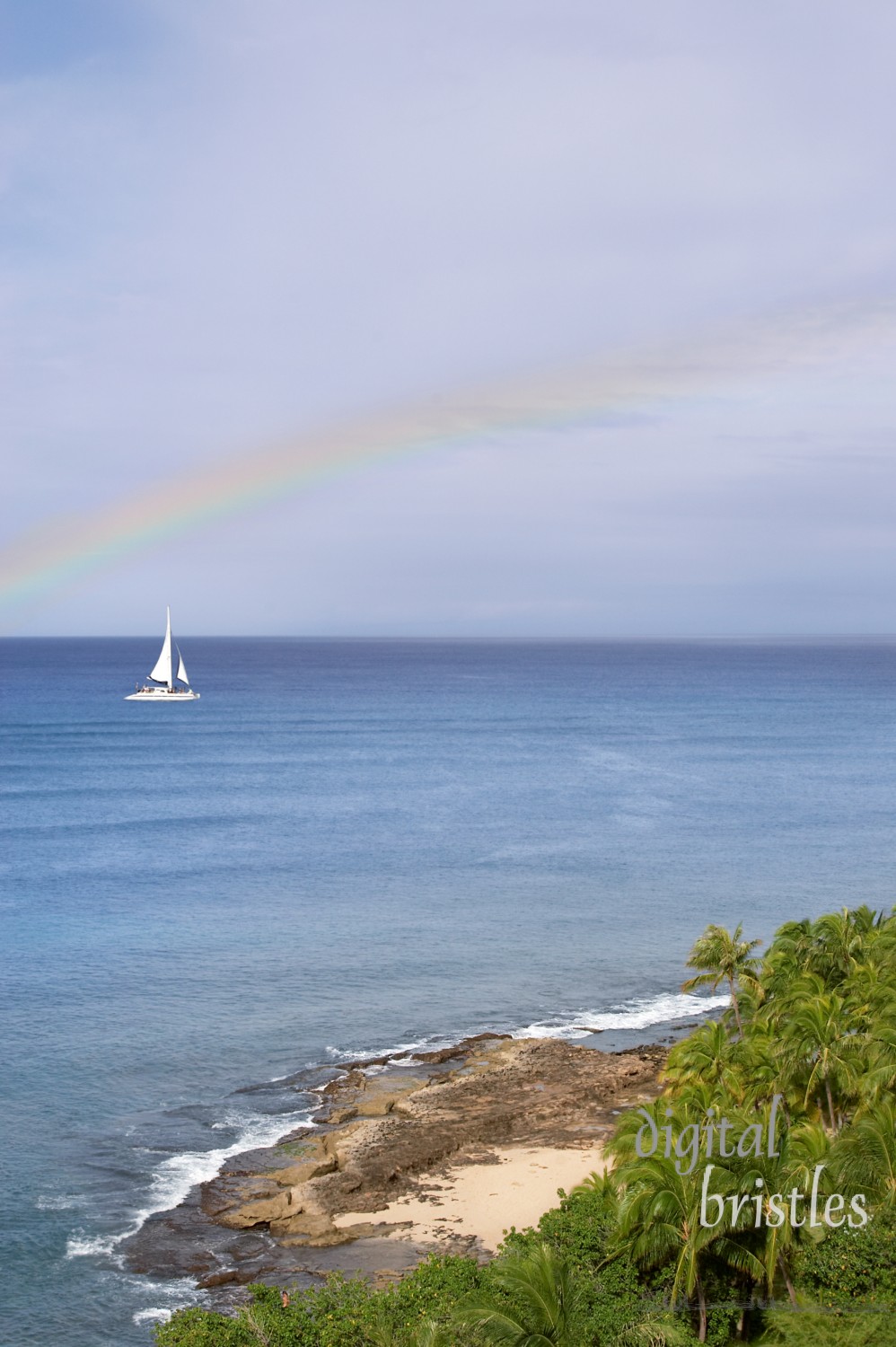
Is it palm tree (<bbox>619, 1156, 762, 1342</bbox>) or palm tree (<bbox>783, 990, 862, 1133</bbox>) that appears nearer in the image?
palm tree (<bbox>619, 1156, 762, 1342</bbox>)

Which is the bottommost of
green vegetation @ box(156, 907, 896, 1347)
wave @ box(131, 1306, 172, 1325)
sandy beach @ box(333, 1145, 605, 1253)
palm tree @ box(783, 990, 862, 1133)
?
wave @ box(131, 1306, 172, 1325)

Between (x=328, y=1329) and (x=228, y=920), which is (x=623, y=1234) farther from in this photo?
(x=228, y=920)

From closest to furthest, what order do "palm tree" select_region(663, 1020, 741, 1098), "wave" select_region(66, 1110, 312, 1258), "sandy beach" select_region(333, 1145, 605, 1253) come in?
"palm tree" select_region(663, 1020, 741, 1098) → "wave" select_region(66, 1110, 312, 1258) → "sandy beach" select_region(333, 1145, 605, 1253)

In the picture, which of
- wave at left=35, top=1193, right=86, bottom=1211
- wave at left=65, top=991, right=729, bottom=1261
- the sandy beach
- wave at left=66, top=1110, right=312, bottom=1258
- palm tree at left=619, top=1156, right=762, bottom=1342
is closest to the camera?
palm tree at left=619, top=1156, right=762, bottom=1342

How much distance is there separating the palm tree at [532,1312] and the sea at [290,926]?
543 inches

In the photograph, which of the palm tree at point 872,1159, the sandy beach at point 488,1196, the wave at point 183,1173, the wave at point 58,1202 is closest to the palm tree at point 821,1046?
the palm tree at point 872,1159

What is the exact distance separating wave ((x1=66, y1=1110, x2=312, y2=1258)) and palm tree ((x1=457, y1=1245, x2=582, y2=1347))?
17.9m

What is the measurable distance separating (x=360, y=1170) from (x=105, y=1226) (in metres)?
8.85

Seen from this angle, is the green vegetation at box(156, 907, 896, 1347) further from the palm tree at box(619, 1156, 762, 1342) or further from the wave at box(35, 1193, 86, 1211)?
the wave at box(35, 1193, 86, 1211)

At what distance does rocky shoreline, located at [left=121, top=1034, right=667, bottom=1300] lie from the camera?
121 feet

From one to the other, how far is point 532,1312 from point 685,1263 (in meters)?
4.90

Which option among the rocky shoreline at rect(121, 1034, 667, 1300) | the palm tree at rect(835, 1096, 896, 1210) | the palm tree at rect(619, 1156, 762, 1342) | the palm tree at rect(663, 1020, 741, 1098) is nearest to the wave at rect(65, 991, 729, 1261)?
the rocky shoreline at rect(121, 1034, 667, 1300)

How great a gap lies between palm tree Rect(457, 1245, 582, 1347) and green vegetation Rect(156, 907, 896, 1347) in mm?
36

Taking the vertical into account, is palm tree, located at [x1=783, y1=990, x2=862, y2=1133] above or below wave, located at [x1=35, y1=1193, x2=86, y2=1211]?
above
